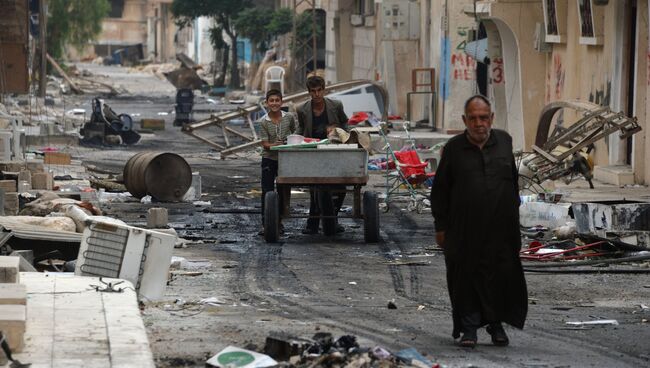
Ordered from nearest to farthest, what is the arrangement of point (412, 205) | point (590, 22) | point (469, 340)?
point (469, 340) < point (412, 205) < point (590, 22)

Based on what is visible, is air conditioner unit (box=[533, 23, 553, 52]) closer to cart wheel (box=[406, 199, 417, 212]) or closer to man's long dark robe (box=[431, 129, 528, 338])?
cart wheel (box=[406, 199, 417, 212])

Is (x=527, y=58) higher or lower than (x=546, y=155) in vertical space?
higher

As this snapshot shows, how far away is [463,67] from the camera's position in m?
33.8

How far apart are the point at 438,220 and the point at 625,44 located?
13602mm

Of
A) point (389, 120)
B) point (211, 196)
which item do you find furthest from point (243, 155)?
point (211, 196)

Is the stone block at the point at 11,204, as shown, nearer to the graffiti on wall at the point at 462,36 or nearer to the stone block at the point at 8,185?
the stone block at the point at 8,185

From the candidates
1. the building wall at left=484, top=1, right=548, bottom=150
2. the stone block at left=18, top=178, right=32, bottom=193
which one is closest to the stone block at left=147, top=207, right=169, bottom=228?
the stone block at left=18, top=178, right=32, bottom=193

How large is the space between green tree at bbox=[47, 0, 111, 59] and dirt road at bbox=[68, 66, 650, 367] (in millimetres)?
48382

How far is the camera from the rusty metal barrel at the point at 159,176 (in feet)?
66.1

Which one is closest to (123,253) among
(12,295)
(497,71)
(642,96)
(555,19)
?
(12,295)

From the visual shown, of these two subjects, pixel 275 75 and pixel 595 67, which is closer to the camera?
pixel 595 67

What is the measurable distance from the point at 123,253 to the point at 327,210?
17.3 ft

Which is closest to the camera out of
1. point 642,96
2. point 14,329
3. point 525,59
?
point 14,329

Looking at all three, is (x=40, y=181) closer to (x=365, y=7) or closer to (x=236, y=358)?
(x=236, y=358)
